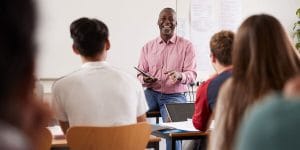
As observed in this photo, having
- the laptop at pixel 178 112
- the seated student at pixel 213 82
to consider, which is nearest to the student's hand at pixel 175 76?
the laptop at pixel 178 112

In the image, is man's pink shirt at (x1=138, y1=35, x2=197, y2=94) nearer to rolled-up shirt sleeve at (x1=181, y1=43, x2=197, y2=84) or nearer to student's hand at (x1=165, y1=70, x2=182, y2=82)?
rolled-up shirt sleeve at (x1=181, y1=43, x2=197, y2=84)

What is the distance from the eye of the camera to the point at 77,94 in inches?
88.6

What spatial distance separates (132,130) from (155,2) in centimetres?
Result: 344

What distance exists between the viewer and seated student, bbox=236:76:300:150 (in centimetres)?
49

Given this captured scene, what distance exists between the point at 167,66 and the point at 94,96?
2.42 m

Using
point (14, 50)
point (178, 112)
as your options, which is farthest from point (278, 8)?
point (14, 50)

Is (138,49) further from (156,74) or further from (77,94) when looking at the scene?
(77,94)

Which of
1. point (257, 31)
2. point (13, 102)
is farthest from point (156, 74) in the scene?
point (13, 102)

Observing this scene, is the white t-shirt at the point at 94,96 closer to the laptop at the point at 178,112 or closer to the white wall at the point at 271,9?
the laptop at the point at 178,112

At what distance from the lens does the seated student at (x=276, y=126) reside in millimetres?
492

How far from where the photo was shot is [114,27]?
527cm

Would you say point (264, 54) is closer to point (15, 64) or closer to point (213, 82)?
point (213, 82)

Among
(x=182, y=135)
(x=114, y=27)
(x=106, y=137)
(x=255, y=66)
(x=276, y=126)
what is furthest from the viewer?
(x=114, y=27)

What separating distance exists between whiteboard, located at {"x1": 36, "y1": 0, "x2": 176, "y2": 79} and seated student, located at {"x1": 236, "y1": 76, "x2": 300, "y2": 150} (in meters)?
4.52
